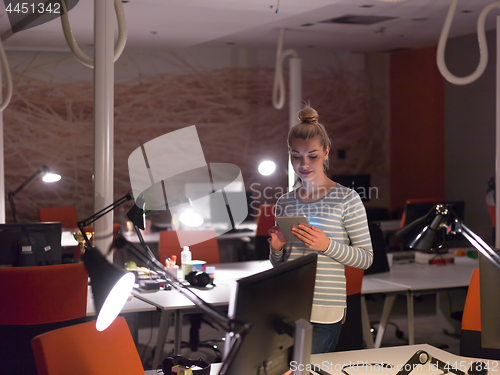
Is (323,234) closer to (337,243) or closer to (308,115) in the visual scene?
(337,243)

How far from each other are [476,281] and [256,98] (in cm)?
526

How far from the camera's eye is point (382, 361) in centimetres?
188

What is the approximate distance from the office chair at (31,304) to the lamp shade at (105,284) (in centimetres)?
124

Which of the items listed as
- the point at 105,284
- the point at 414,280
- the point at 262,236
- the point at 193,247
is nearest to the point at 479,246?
the point at 105,284

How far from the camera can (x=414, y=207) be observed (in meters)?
4.03

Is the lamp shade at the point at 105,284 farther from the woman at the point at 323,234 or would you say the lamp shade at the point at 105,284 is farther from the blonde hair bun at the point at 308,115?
the blonde hair bun at the point at 308,115

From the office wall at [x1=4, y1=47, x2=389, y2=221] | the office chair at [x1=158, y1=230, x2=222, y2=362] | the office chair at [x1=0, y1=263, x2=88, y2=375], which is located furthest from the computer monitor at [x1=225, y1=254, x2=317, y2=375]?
the office wall at [x1=4, y1=47, x2=389, y2=221]

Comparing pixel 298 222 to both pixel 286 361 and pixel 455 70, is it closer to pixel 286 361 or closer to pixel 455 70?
pixel 286 361

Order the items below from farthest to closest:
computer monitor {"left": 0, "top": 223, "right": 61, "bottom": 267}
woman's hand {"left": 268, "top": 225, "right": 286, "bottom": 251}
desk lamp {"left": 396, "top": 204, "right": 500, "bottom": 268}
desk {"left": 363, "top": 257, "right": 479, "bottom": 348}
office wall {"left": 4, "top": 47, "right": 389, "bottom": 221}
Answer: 1. office wall {"left": 4, "top": 47, "right": 389, "bottom": 221}
2. desk {"left": 363, "top": 257, "right": 479, "bottom": 348}
3. computer monitor {"left": 0, "top": 223, "right": 61, "bottom": 267}
4. woman's hand {"left": 268, "top": 225, "right": 286, "bottom": 251}
5. desk lamp {"left": 396, "top": 204, "right": 500, "bottom": 268}

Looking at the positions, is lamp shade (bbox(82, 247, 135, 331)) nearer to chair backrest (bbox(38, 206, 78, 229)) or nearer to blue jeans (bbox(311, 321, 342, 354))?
blue jeans (bbox(311, 321, 342, 354))

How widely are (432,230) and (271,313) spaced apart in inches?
28.5

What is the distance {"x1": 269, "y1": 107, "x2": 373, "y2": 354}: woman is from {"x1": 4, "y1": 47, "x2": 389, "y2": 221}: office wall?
4957 millimetres

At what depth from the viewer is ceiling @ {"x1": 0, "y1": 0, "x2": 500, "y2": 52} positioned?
15.3 feet

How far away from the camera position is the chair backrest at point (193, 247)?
375 cm
